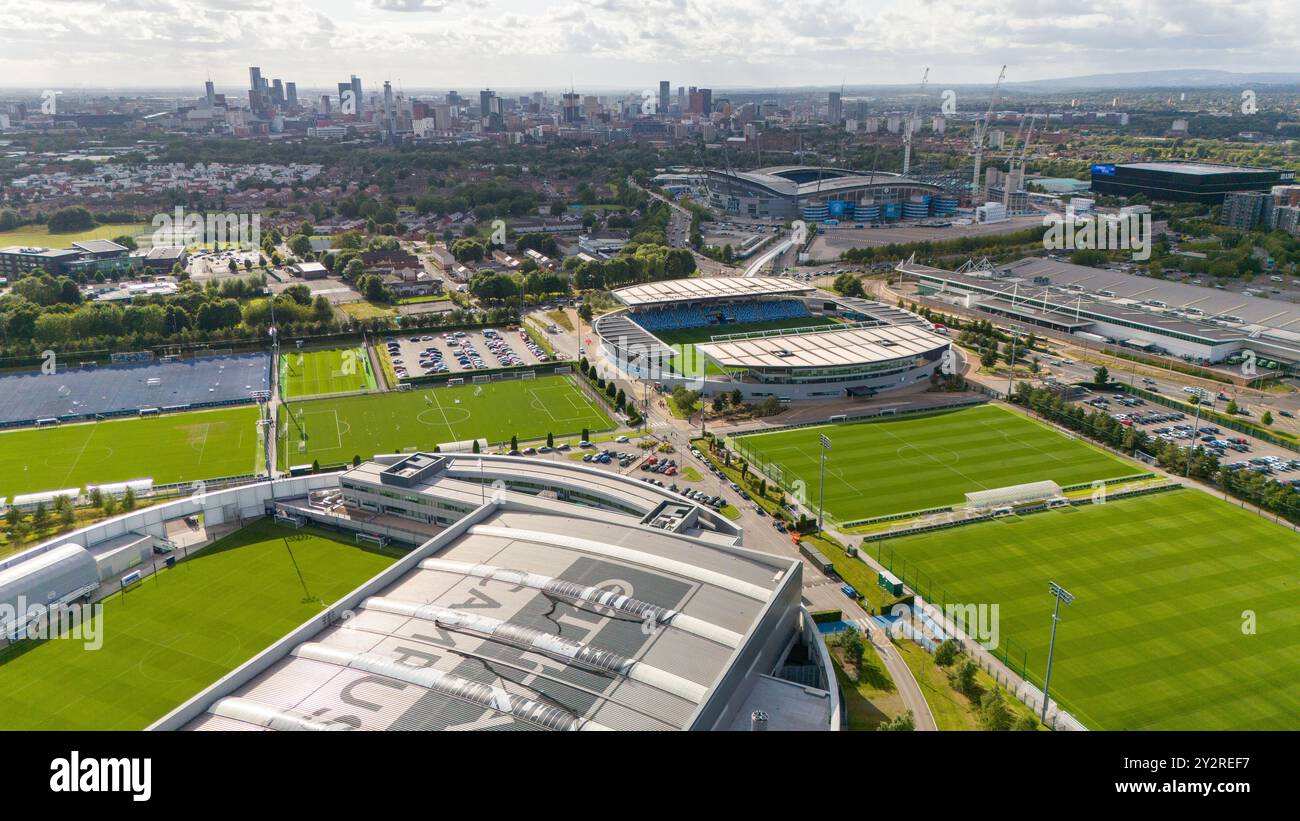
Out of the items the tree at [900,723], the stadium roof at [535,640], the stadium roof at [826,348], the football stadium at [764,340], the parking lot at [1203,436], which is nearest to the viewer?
the stadium roof at [535,640]

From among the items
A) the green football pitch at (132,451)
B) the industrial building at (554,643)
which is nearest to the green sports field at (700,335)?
the industrial building at (554,643)

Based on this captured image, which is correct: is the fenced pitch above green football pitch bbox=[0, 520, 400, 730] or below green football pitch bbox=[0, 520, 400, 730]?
above

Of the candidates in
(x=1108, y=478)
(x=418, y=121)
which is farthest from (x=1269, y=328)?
(x=418, y=121)

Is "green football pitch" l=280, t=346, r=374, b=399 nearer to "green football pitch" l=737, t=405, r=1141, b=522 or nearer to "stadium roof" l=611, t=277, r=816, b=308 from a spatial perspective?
"stadium roof" l=611, t=277, r=816, b=308

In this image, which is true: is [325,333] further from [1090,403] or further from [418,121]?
[418,121]

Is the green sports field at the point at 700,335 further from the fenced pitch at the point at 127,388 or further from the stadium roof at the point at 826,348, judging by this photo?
the fenced pitch at the point at 127,388

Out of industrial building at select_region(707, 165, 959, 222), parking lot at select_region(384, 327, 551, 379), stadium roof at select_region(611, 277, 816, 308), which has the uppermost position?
industrial building at select_region(707, 165, 959, 222)

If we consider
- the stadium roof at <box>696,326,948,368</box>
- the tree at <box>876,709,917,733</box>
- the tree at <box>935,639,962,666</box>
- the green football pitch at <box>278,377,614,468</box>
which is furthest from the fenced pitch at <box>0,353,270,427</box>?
the tree at <box>876,709,917,733</box>

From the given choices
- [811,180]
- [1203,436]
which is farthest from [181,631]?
[811,180]
